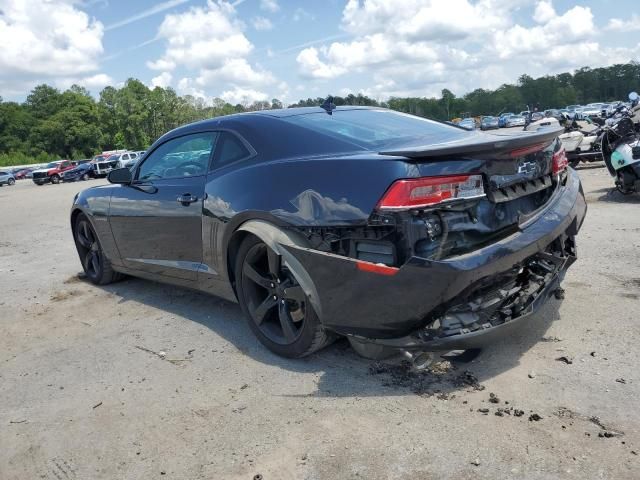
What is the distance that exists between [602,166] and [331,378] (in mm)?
12175

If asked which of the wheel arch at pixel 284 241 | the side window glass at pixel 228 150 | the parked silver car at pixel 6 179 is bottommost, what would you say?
the parked silver car at pixel 6 179

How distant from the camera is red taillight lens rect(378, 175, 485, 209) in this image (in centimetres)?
278

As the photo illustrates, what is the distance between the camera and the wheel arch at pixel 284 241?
317 cm

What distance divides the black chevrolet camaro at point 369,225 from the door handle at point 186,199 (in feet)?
0.06

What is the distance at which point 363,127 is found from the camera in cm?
378

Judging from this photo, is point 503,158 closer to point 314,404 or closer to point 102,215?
point 314,404

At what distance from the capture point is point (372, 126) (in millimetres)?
3842

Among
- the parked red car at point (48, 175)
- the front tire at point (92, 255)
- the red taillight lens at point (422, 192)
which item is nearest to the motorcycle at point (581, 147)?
the front tire at point (92, 255)

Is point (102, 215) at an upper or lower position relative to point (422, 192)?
lower

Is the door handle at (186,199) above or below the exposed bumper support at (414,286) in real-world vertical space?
above

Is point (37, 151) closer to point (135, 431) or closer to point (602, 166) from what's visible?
point (602, 166)

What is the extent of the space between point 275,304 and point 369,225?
1.05 m

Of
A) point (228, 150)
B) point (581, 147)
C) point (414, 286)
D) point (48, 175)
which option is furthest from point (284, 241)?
point (48, 175)

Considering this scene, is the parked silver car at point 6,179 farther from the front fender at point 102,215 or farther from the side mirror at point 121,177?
the side mirror at point 121,177
